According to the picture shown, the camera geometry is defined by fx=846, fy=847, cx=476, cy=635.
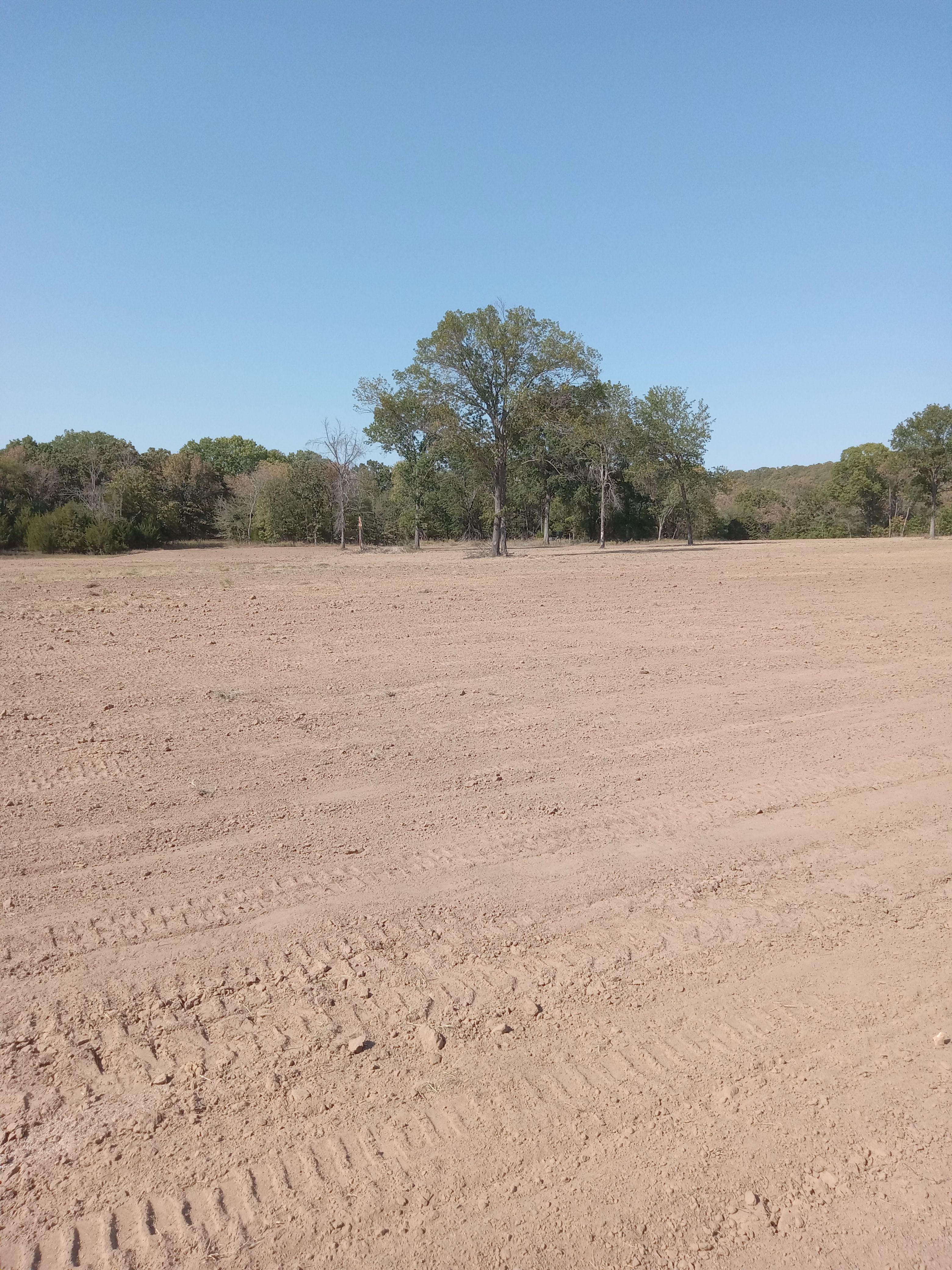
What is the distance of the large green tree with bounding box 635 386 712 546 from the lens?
49.6m

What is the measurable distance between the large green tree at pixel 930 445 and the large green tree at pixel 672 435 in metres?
10.9

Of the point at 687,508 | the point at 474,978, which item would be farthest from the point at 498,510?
the point at 474,978

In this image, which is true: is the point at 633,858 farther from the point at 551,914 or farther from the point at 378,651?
the point at 378,651

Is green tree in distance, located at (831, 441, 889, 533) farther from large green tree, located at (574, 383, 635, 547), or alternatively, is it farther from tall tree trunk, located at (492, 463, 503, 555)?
A: tall tree trunk, located at (492, 463, 503, 555)

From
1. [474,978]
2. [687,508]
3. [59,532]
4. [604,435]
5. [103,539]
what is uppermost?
[604,435]

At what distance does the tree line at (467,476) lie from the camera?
34719 mm

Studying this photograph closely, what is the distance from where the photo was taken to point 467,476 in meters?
50.8

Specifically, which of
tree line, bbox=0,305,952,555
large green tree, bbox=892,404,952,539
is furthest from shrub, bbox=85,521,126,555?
large green tree, bbox=892,404,952,539

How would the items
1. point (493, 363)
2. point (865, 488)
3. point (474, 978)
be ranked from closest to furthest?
point (474, 978) → point (493, 363) → point (865, 488)

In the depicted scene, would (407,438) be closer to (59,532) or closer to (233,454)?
(59,532)

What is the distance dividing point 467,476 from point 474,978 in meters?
48.6

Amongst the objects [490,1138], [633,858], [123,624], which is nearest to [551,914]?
[633,858]

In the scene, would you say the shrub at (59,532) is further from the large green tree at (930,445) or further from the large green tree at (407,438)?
the large green tree at (930,445)

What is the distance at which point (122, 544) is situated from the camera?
138ft
